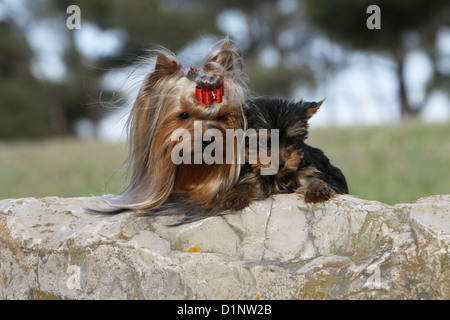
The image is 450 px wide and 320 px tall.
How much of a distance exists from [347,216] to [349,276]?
1.63ft

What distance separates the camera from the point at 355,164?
11383mm

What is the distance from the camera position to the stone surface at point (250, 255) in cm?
394

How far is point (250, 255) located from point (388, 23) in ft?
46.3

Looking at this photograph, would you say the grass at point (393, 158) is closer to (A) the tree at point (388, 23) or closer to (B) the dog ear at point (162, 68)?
(A) the tree at point (388, 23)

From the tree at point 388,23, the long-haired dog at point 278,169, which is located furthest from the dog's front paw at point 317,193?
the tree at point 388,23

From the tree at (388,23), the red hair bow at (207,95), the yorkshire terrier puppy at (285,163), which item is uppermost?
the tree at (388,23)

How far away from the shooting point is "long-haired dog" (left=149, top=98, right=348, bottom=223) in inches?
174

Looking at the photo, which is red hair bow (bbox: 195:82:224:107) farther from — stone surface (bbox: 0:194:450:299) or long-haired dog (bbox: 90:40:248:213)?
stone surface (bbox: 0:194:450:299)

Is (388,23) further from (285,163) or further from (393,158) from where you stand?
(285,163)

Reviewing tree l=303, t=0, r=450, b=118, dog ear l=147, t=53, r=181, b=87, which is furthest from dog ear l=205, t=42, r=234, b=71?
tree l=303, t=0, r=450, b=118

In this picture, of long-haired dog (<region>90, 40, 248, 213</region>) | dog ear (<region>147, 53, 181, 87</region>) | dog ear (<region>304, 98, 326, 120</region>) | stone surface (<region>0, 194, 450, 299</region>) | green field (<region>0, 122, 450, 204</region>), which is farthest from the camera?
green field (<region>0, 122, 450, 204</region>)

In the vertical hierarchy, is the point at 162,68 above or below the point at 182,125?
above

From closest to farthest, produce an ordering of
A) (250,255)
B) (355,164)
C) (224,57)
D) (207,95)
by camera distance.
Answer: (250,255), (207,95), (224,57), (355,164)

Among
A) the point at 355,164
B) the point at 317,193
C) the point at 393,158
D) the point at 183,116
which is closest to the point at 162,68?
the point at 183,116
